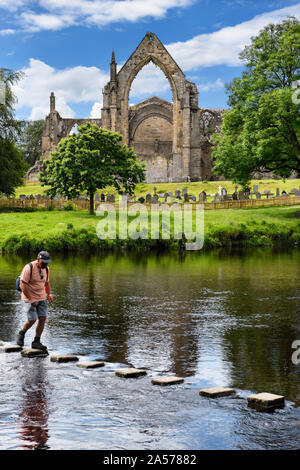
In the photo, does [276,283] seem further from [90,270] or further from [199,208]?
[199,208]

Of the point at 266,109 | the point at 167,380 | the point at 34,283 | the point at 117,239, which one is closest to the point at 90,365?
the point at 167,380

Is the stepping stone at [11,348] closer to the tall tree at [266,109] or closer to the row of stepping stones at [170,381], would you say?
the row of stepping stones at [170,381]

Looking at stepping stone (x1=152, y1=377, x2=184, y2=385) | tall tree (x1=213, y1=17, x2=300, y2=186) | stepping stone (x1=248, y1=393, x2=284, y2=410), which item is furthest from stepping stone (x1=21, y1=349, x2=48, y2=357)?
tall tree (x1=213, y1=17, x2=300, y2=186)

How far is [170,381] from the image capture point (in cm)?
1027

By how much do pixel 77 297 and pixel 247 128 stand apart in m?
32.9

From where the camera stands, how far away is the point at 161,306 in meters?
19.1

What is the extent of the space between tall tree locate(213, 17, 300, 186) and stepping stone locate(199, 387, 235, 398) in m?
39.9

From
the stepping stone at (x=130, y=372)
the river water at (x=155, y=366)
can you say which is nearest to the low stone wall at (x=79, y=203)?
the river water at (x=155, y=366)

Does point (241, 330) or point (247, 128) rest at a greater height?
point (247, 128)

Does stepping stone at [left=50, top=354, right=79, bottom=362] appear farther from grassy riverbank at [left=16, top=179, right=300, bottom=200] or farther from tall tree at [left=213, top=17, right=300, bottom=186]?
grassy riverbank at [left=16, top=179, right=300, bottom=200]

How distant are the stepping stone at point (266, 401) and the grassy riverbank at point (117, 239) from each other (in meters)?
32.9

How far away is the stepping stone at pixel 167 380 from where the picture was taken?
10257mm
